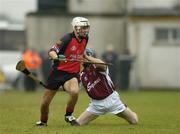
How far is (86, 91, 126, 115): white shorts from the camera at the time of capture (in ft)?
53.1

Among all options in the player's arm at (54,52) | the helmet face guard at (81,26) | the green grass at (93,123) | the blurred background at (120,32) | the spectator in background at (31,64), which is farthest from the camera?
the blurred background at (120,32)

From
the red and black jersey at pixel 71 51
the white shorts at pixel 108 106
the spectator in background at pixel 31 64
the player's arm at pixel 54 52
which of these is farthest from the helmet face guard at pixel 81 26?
the spectator in background at pixel 31 64

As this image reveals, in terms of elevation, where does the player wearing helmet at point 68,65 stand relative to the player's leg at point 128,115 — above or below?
above

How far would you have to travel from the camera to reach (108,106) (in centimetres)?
1619

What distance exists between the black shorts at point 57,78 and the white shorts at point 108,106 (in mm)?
882

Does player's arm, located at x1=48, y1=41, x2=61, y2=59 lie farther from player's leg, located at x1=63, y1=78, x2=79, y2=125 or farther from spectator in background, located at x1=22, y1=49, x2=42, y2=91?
spectator in background, located at x1=22, y1=49, x2=42, y2=91

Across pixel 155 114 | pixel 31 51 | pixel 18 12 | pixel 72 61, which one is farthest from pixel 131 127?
pixel 18 12

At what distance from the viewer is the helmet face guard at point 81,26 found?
1550cm

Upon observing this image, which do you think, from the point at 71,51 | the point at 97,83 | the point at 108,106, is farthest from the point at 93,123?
the point at 71,51

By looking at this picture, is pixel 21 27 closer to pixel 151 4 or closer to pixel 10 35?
pixel 10 35

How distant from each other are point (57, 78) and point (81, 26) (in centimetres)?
105

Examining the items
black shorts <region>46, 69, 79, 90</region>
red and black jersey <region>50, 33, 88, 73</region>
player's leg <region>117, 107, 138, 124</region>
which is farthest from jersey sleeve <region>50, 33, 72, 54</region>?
player's leg <region>117, 107, 138, 124</region>

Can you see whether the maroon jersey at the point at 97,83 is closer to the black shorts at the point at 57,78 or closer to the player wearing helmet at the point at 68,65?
the player wearing helmet at the point at 68,65

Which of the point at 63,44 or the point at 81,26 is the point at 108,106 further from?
the point at 81,26
